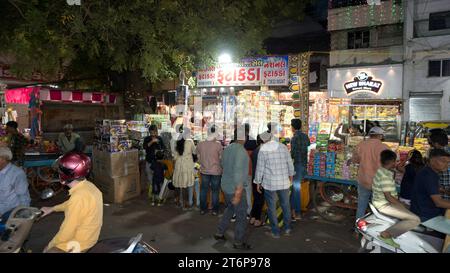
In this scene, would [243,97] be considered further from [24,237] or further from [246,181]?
[24,237]

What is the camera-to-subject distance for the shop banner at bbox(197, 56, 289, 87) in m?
9.51

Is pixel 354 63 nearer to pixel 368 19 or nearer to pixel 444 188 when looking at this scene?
pixel 368 19

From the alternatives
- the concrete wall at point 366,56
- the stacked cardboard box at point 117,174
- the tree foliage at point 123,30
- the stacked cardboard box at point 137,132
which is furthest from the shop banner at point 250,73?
the concrete wall at point 366,56

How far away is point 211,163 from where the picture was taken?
23.2ft

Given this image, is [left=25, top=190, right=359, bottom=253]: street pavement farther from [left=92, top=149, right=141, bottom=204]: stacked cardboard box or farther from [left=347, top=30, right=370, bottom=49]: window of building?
[left=347, top=30, right=370, bottom=49]: window of building

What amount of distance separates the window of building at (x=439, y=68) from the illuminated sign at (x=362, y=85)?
2.43m

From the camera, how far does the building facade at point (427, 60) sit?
15.4 meters

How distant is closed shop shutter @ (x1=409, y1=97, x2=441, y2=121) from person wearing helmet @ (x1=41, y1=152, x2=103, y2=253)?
16.5 metres

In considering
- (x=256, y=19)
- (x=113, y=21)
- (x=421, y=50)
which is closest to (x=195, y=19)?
(x=113, y=21)

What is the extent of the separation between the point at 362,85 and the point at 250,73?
8.38 m

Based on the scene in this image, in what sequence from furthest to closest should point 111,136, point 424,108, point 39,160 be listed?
1. point 424,108
2. point 39,160
3. point 111,136

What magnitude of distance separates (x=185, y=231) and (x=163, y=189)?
204 centimetres

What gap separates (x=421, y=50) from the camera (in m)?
15.8

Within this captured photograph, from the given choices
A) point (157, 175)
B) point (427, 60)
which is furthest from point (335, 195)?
point (427, 60)
